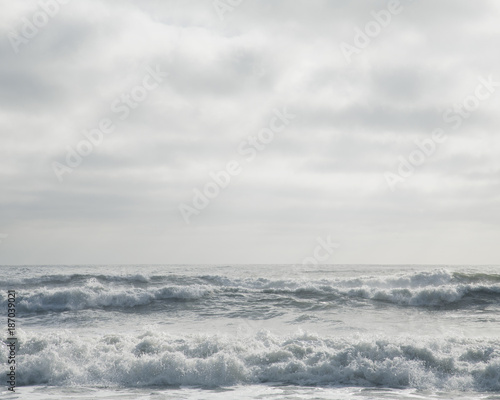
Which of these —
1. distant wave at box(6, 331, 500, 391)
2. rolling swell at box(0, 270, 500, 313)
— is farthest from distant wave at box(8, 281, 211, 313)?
distant wave at box(6, 331, 500, 391)

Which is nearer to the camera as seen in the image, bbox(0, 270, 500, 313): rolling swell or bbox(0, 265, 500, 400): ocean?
bbox(0, 265, 500, 400): ocean

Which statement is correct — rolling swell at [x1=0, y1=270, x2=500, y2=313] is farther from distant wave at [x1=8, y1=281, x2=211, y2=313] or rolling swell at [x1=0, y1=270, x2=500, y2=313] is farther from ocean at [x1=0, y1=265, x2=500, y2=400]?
ocean at [x1=0, y1=265, x2=500, y2=400]

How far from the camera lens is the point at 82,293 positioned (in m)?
21.1

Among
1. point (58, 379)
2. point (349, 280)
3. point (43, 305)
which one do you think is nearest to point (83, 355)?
point (58, 379)

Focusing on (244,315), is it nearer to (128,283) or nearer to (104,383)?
(104,383)

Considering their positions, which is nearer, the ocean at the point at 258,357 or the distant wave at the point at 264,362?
the ocean at the point at 258,357

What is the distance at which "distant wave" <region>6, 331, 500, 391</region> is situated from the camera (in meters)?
9.78

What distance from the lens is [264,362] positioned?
34.5ft

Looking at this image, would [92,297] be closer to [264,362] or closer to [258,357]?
[258,357]

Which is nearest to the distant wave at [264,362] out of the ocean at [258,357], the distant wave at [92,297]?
the ocean at [258,357]

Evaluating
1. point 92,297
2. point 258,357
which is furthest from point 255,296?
point 258,357

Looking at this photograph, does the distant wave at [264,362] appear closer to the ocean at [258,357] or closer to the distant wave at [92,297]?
the ocean at [258,357]

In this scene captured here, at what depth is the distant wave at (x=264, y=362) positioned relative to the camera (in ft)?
32.1

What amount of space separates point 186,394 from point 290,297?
13298 millimetres
